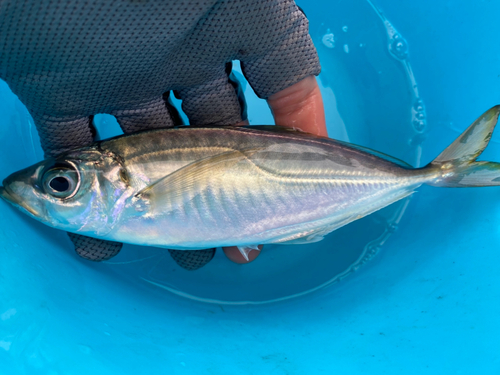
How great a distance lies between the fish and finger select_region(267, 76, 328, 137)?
0.86ft

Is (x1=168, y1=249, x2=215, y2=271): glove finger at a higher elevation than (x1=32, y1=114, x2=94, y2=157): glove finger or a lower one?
higher

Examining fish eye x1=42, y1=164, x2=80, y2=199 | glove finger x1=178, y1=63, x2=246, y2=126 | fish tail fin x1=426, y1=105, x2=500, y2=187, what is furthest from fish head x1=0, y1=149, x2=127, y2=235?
fish tail fin x1=426, y1=105, x2=500, y2=187

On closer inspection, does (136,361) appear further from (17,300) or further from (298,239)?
(298,239)

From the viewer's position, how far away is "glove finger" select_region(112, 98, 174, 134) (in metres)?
1.11

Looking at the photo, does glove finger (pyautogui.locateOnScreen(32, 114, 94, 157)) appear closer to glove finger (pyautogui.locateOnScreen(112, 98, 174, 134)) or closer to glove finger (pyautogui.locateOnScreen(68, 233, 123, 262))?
glove finger (pyautogui.locateOnScreen(112, 98, 174, 134))

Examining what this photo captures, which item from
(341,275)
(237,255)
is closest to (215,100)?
(237,255)

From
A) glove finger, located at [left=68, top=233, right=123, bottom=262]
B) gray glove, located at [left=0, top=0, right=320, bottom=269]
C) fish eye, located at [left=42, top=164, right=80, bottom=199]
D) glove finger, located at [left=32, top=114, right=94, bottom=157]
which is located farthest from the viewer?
glove finger, located at [left=68, top=233, right=123, bottom=262]

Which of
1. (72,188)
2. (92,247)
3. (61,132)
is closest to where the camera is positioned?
(72,188)

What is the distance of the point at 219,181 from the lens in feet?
3.14

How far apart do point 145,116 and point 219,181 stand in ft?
1.22

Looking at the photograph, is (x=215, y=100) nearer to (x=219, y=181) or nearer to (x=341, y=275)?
(x=219, y=181)

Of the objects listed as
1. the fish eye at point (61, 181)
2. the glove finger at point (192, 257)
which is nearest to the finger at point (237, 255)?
the glove finger at point (192, 257)

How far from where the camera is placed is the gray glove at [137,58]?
2.60 ft

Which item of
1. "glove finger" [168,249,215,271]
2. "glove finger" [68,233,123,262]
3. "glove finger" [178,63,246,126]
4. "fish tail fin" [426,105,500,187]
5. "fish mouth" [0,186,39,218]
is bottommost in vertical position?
"fish mouth" [0,186,39,218]
